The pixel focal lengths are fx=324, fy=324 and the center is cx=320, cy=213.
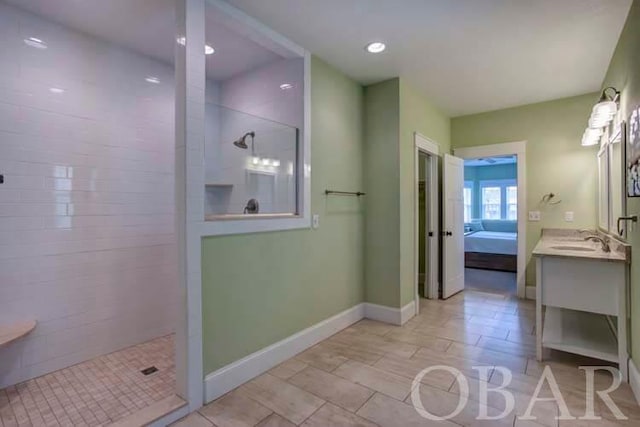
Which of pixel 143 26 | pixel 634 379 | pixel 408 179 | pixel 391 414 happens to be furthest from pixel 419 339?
pixel 143 26

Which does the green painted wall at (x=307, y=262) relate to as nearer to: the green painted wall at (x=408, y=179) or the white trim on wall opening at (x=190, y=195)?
the white trim on wall opening at (x=190, y=195)

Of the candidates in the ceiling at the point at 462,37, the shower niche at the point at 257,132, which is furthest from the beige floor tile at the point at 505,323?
the ceiling at the point at 462,37

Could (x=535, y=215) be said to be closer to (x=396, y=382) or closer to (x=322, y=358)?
(x=396, y=382)

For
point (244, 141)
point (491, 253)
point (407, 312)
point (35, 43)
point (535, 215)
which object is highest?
point (35, 43)

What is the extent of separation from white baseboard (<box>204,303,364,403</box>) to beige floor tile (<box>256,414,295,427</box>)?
410 mm

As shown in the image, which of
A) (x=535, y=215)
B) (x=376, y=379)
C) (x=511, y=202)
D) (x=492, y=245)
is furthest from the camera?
(x=511, y=202)

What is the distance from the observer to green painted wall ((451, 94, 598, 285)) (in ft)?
13.2

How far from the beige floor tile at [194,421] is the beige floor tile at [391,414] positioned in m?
0.88

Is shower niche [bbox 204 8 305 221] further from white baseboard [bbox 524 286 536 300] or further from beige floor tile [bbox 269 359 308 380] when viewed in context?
white baseboard [bbox 524 286 536 300]

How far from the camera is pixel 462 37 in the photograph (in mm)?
2568

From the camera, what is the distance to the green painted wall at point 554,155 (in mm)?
4020

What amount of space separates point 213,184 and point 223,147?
50cm

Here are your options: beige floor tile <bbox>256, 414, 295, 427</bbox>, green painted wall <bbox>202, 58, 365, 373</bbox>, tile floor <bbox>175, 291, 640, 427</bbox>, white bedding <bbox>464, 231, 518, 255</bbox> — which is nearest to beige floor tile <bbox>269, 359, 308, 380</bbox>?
tile floor <bbox>175, 291, 640, 427</bbox>

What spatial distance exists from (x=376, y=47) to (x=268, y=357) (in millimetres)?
2671
